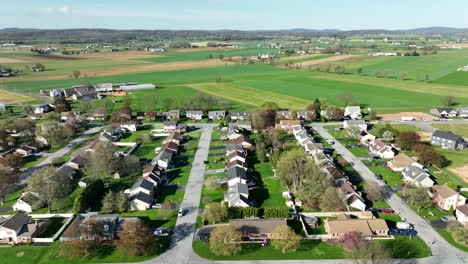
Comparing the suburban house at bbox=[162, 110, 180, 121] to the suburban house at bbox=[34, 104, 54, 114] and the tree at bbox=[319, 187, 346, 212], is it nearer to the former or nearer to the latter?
the suburban house at bbox=[34, 104, 54, 114]

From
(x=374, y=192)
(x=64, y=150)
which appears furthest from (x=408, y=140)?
(x=64, y=150)

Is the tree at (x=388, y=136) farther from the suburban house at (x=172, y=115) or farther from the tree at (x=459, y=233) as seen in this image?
the suburban house at (x=172, y=115)

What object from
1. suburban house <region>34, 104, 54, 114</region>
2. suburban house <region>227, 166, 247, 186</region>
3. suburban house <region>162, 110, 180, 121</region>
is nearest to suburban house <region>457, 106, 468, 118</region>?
suburban house <region>227, 166, 247, 186</region>

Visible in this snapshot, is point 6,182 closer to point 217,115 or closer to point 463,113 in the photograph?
point 217,115

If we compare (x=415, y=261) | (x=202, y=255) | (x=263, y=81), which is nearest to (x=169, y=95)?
(x=263, y=81)

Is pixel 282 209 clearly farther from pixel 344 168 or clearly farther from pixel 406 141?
pixel 406 141

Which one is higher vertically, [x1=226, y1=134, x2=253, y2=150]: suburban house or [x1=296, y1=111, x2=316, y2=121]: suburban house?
[x1=296, y1=111, x2=316, y2=121]: suburban house
